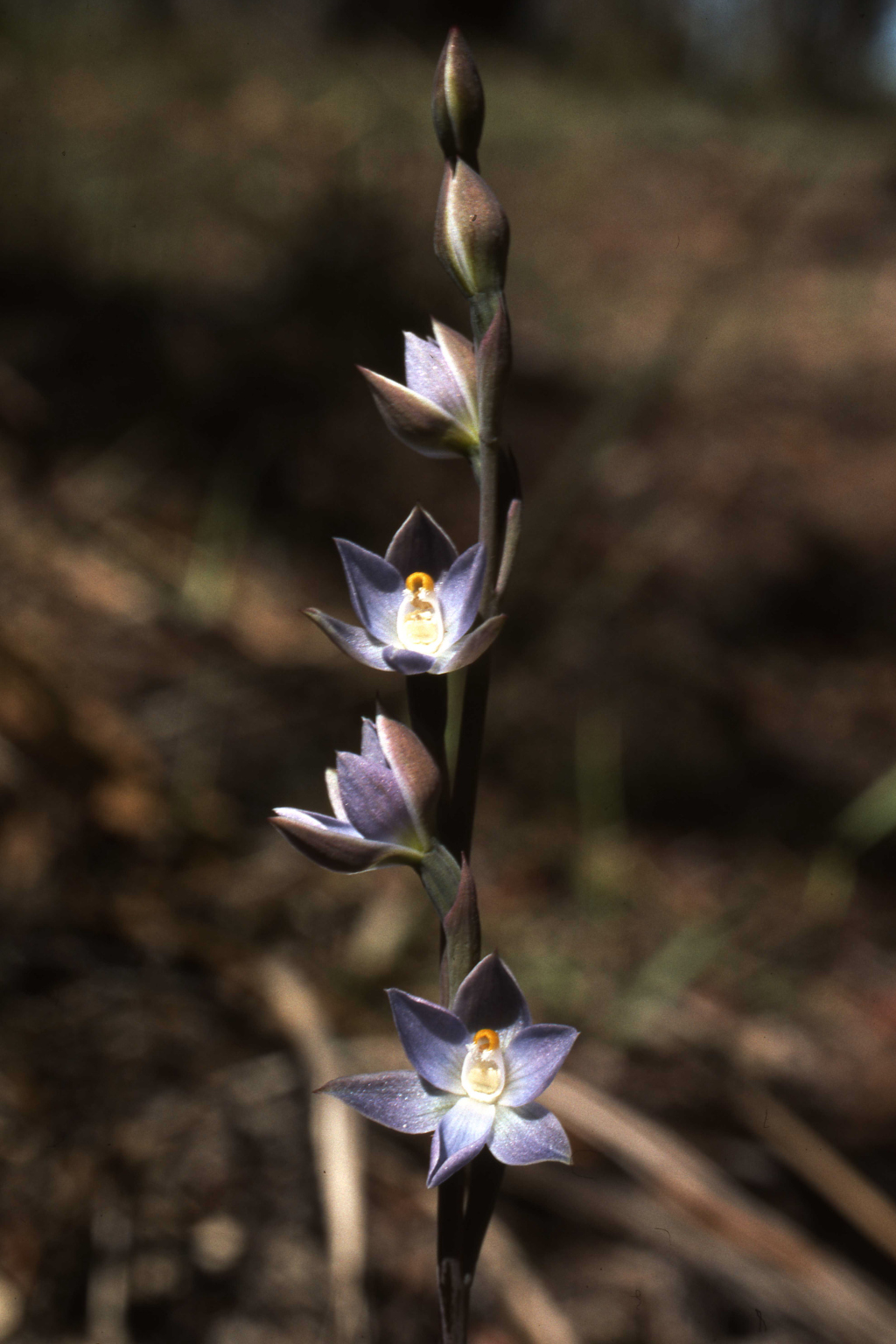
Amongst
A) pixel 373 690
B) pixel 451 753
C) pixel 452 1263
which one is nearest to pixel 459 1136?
pixel 452 1263

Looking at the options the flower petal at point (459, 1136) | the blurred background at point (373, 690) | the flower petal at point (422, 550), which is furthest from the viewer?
the blurred background at point (373, 690)

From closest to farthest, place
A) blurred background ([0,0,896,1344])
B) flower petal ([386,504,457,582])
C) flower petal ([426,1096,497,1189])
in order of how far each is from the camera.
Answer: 1. flower petal ([426,1096,497,1189])
2. flower petal ([386,504,457,582])
3. blurred background ([0,0,896,1344])

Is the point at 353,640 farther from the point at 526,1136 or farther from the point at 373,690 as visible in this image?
the point at 373,690

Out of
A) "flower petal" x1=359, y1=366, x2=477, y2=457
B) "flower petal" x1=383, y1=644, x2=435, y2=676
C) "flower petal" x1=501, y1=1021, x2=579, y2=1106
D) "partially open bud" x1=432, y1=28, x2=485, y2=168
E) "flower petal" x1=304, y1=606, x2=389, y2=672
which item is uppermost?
"partially open bud" x1=432, y1=28, x2=485, y2=168

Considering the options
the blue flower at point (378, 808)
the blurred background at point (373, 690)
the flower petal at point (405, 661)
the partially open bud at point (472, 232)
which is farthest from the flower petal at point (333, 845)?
the blurred background at point (373, 690)

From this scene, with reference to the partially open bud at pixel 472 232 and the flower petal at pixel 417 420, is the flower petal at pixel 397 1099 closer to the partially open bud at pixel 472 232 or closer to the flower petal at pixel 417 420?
the flower petal at pixel 417 420

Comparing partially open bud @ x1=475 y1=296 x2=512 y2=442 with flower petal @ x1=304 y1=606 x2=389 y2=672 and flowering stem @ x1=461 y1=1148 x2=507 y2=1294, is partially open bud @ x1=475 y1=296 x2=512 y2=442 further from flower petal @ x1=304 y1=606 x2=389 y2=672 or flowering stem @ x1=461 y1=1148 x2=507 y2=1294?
flowering stem @ x1=461 y1=1148 x2=507 y2=1294

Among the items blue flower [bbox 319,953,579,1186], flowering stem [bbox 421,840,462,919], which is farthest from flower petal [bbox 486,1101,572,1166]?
flowering stem [bbox 421,840,462,919]
